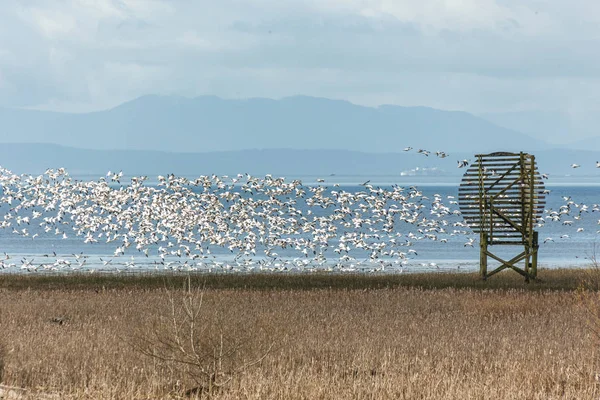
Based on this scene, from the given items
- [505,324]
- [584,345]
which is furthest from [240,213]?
[584,345]

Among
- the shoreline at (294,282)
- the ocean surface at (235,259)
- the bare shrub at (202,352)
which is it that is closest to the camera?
the bare shrub at (202,352)

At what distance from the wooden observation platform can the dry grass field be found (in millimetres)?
4102

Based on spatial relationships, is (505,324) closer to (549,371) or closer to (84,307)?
(549,371)

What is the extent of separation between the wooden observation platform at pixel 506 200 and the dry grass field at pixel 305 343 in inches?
161

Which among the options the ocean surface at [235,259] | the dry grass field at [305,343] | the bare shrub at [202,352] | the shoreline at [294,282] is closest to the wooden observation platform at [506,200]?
the shoreline at [294,282]

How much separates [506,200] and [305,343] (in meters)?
15.9

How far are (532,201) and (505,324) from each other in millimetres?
10996

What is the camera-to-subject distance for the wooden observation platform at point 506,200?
29047mm

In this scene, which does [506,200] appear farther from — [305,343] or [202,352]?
[202,352]

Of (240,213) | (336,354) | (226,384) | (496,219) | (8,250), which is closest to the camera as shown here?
(226,384)

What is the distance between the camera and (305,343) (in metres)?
15.0

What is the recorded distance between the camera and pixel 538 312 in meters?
20.4

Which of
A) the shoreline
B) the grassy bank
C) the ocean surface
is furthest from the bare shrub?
the ocean surface

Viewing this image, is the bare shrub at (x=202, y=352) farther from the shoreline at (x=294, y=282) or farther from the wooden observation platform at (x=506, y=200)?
the wooden observation platform at (x=506, y=200)
